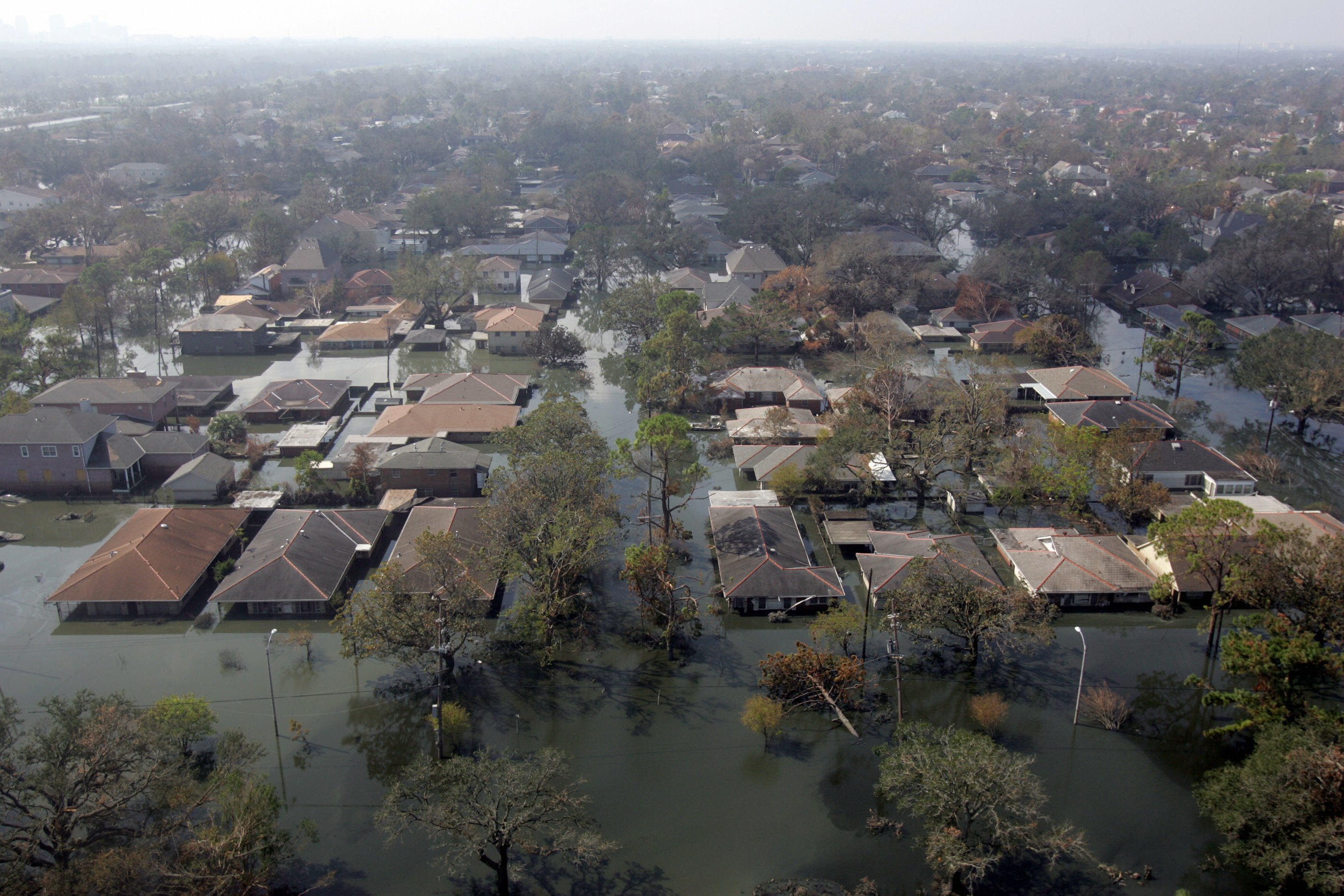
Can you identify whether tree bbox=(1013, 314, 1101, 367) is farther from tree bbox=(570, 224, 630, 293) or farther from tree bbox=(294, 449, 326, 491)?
tree bbox=(294, 449, 326, 491)

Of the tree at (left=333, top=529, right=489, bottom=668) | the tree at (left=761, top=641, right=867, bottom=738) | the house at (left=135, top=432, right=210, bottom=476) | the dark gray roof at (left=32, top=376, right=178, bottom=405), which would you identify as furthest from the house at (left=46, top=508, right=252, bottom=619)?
the tree at (left=761, top=641, right=867, bottom=738)

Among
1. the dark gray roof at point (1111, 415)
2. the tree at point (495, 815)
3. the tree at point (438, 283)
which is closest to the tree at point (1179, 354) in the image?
the dark gray roof at point (1111, 415)

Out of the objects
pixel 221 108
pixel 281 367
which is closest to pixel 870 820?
pixel 281 367

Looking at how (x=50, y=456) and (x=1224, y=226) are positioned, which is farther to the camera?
(x=1224, y=226)

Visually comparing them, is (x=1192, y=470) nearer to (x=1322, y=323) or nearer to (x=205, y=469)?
(x=1322, y=323)

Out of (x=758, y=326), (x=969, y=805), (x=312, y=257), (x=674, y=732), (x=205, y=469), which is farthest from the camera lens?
(x=312, y=257)

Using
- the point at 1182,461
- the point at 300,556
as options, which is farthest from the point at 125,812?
the point at 1182,461

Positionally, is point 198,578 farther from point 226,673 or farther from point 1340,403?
point 1340,403
